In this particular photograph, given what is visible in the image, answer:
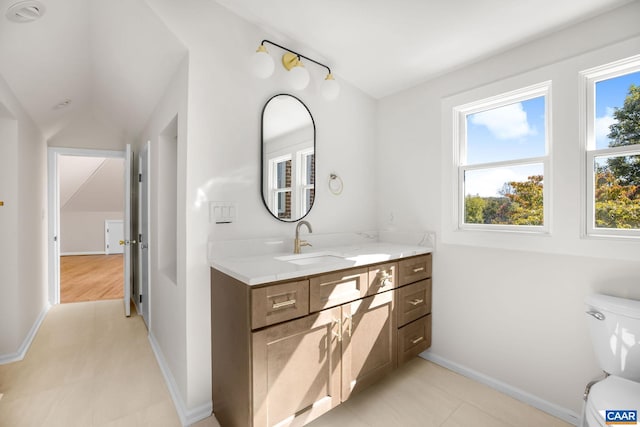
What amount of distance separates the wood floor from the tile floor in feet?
5.26

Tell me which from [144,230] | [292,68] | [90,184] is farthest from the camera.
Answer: [90,184]

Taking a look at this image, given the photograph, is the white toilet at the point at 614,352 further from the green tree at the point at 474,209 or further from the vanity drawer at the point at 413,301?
the vanity drawer at the point at 413,301

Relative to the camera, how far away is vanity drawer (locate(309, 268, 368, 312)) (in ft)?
4.91

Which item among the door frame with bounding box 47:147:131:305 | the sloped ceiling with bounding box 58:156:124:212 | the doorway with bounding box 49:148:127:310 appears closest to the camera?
the door frame with bounding box 47:147:131:305

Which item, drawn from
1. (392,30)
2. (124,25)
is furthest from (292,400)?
(124,25)

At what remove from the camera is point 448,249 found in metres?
2.19

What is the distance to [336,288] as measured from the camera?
5.24 feet

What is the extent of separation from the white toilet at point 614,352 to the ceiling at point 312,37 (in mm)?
1516

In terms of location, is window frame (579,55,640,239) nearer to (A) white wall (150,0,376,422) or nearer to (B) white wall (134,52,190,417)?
(A) white wall (150,0,376,422)

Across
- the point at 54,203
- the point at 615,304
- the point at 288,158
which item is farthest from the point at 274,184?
the point at 54,203

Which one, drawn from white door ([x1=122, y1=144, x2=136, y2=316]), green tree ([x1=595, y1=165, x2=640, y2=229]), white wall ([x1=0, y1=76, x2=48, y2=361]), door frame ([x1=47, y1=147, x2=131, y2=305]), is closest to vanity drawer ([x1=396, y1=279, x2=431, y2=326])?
green tree ([x1=595, y1=165, x2=640, y2=229])

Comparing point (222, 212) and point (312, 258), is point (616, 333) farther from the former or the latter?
point (222, 212)

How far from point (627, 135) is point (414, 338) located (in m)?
1.72

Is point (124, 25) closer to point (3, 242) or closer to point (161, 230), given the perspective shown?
point (161, 230)
